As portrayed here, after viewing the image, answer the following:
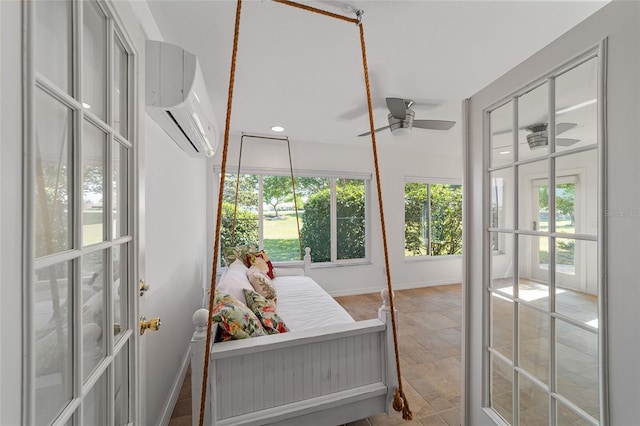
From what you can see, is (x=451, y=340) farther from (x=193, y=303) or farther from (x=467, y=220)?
(x=193, y=303)

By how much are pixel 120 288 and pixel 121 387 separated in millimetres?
325

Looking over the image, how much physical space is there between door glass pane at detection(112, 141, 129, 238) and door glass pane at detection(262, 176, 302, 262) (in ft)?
10.4

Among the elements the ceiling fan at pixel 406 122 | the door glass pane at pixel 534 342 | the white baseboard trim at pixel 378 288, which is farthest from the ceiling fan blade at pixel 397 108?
the white baseboard trim at pixel 378 288

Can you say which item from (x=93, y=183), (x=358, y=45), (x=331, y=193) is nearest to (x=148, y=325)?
(x=93, y=183)

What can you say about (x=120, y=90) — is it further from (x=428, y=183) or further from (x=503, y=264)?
(x=428, y=183)

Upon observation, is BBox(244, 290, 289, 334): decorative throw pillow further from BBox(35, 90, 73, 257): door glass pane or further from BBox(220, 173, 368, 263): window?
BBox(220, 173, 368, 263): window

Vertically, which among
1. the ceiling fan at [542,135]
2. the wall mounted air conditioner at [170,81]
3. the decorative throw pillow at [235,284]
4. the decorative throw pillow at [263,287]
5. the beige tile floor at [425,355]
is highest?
the wall mounted air conditioner at [170,81]

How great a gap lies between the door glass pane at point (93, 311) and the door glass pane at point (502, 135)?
5.60 feet

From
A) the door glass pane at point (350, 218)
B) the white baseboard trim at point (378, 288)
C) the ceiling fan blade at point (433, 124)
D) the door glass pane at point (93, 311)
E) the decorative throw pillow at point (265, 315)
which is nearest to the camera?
the door glass pane at point (93, 311)

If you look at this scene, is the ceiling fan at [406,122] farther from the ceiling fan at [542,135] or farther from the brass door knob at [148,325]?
the brass door knob at [148,325]

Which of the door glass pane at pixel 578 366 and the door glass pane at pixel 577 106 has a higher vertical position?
the door glass pane at pixel 577 106

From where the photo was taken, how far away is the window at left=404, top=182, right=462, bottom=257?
4.77 meters

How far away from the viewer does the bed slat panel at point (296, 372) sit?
1.33 metres
